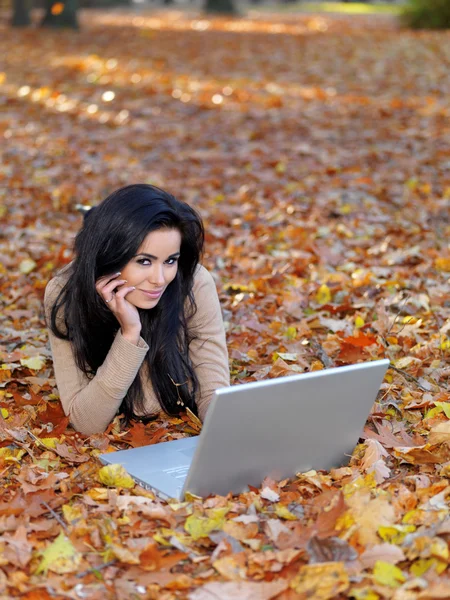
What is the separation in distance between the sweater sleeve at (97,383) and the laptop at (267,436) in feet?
0.90

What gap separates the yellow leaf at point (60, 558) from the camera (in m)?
2.67

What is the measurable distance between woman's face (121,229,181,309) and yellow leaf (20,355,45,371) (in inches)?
43.1

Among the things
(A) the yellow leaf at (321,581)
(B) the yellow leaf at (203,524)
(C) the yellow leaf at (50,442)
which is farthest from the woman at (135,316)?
(A) the yellow leaf at (321,581)

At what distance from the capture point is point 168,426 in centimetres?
395

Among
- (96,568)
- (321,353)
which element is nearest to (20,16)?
(321,353)

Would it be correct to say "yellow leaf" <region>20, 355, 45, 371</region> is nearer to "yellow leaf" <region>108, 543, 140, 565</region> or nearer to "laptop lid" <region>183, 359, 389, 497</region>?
"laptop lid" <region>183, 359, 389, 497</region>

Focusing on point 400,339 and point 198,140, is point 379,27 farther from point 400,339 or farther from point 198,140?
point 400,339

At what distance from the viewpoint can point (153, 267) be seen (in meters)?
3.52

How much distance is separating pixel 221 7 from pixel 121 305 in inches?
951

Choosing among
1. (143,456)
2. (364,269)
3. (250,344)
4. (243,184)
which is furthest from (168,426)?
(243,184)

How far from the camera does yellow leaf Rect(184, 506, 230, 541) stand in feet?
9.27

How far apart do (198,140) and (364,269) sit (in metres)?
4.96

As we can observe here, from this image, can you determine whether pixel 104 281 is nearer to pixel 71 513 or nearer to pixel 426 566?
pixel 71 513

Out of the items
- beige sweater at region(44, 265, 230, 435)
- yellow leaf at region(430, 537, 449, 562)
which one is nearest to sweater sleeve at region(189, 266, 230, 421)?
beige sweater at region(44, 265, 230, 435)
